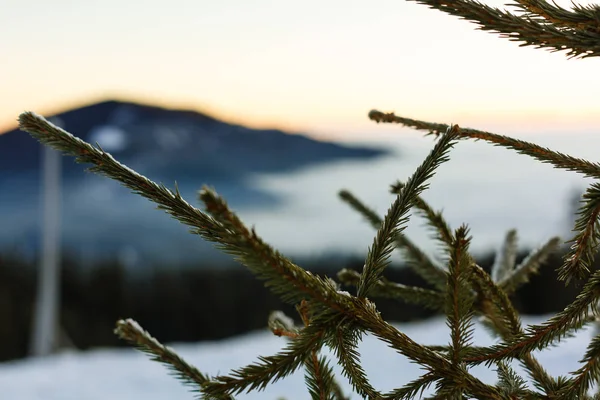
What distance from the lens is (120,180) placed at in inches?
20.2

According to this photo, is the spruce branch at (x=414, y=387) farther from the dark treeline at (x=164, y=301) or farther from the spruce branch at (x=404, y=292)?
the dark treeline at (x=164, y=301)

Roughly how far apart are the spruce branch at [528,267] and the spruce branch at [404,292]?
0.14 meters

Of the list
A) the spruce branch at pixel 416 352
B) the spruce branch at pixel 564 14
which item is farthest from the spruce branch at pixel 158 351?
the spruce branch at pixel 564 14

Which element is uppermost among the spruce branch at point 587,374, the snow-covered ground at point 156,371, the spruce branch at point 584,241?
the spruce branch at point 584,241

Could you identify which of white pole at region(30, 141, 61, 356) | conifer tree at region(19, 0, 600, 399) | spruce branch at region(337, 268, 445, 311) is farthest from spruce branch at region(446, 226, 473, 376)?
white pole at region(30, 141, 61, 356)

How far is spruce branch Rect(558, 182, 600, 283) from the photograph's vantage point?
A: 521 mm

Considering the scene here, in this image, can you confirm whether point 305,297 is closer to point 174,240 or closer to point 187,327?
point 187,327

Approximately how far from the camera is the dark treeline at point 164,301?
6.29 meters

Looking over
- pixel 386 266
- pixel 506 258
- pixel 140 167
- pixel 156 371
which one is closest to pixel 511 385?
pixel 386 266

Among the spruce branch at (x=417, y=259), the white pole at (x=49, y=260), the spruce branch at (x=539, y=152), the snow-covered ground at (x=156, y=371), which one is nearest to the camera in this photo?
the spruce branch at (x=539, y=152)

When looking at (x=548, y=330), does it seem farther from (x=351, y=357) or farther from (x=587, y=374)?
(x=351, y=357)

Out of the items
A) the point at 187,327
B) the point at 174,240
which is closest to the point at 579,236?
the point at 187,327

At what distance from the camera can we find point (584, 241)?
21.1 inches

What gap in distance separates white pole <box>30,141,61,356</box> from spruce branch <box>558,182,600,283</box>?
5.38 metres
